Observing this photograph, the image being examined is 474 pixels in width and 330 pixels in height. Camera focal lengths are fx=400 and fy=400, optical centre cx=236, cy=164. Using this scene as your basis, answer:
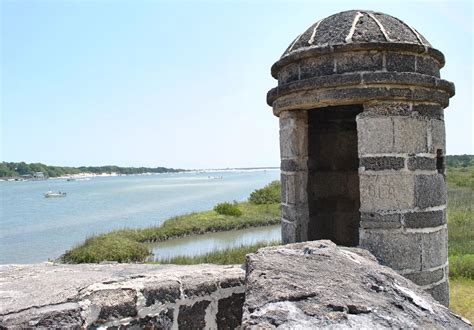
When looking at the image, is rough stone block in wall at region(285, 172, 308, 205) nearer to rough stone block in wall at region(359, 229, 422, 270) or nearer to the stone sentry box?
the stone sentry box

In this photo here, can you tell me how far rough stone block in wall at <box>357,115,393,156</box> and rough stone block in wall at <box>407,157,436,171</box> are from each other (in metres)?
0.20

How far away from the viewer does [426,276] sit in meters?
3.11

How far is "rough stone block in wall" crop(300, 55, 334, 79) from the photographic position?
315 centimetres

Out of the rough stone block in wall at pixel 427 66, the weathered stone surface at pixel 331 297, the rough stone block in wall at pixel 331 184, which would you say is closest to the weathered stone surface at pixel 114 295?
the weathered stone surface at pixel 331 297

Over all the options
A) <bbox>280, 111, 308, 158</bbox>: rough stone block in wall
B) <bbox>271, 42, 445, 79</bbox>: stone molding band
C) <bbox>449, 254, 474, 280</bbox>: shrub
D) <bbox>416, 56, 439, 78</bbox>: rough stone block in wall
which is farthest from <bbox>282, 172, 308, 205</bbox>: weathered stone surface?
<bbox>449, 254, 474, 280</bbox>: shrub

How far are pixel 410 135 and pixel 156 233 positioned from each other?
1424 cm

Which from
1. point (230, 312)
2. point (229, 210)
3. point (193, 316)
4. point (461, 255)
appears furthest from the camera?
point (229, 210)

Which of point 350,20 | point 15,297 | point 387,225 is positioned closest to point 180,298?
point 15,297

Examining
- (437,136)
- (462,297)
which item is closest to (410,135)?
(437,136)

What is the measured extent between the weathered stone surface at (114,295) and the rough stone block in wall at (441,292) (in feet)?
5.82

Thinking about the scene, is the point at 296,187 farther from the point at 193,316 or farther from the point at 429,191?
the point at 193,316

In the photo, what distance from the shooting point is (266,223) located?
18.8 meters

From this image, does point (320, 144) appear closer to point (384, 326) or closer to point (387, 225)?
point (387, 225)

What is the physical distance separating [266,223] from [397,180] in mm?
15932
